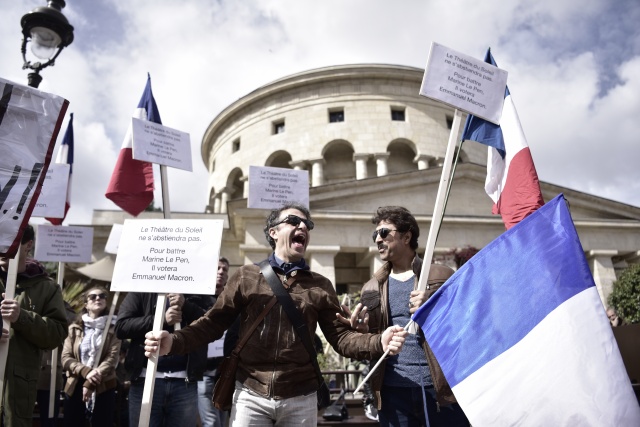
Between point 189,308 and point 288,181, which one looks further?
point 288,181

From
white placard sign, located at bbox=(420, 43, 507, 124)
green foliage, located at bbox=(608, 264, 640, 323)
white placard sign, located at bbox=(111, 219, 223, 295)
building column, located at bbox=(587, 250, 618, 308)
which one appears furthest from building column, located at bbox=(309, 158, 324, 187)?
white placard sign, located at bbox=(111, 219, 223, 295)

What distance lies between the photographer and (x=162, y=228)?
335cm

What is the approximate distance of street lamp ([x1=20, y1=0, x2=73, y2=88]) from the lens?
619 cm

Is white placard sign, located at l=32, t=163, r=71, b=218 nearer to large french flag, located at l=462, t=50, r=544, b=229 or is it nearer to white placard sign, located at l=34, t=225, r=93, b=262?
white placard sign, located at l=34, t=225, r=93, b=262

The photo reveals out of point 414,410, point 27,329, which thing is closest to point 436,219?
point 414,410

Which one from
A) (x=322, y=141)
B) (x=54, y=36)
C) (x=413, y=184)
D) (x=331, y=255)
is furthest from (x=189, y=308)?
(x=322, y=141)

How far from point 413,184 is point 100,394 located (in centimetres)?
1702

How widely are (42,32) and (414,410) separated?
21.3ft

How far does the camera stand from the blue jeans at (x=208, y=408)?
5.26 m

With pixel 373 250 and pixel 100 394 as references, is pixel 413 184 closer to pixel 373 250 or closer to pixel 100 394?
pixel 373 250

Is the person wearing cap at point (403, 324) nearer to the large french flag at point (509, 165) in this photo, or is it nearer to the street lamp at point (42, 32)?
the large french flag at point (509, 165)

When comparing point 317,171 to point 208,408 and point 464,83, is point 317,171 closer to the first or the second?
point 208,408

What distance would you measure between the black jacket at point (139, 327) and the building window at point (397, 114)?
28417 millimetres

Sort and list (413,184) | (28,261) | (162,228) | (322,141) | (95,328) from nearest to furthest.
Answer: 1. (162,228)
2. (28,261)
3. (95,328)
4. (413,184)
5. (322,141)
